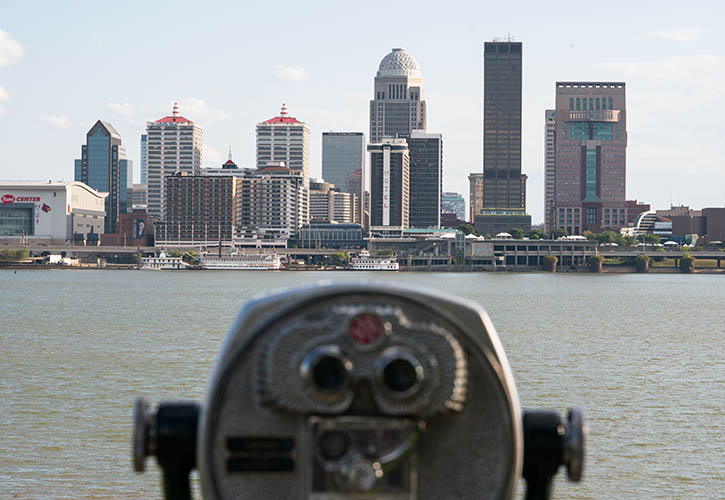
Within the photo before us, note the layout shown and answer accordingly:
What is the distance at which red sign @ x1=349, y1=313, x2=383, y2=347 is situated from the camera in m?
2.57

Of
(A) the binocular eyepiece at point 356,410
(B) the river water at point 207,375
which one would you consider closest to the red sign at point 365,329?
(A) the binocular eyepiece at point 356,410

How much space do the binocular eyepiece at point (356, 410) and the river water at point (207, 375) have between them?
12.2ft

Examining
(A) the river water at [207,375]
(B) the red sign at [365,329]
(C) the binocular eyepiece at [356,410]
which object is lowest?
(A) the river water at [207,375]

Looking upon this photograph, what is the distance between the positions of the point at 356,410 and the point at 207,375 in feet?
108

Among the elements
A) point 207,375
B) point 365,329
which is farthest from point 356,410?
point 207,375

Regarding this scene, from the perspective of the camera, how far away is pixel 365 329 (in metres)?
2.58

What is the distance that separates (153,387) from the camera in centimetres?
3275

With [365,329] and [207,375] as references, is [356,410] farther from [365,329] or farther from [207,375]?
[207,375]

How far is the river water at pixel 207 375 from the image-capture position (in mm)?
20000

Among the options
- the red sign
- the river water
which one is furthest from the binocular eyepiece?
the river water

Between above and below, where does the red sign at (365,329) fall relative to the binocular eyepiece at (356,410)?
above

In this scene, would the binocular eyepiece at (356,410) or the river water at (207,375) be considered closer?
the binocular eyepiece at (356,410)

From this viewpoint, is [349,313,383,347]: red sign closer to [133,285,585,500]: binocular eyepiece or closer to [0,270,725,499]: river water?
[133,285,585,500]: binocular eyepiece

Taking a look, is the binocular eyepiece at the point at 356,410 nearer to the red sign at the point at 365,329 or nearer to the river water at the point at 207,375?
the red sign at the point at 365,329
